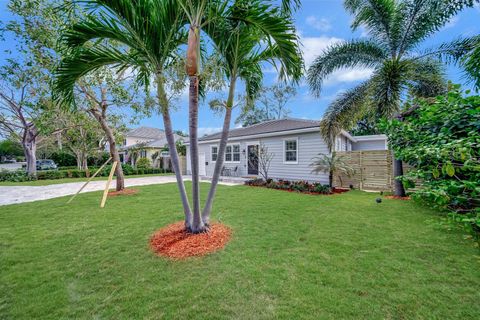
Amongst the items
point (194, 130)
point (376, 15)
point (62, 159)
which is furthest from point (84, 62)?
point (62, 159)

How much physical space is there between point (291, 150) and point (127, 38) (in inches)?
366

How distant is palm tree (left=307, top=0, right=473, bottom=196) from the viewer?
7.43 m

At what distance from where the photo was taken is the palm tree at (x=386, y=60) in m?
7.43

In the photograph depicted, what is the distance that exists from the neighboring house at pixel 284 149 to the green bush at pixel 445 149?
25.8 feet

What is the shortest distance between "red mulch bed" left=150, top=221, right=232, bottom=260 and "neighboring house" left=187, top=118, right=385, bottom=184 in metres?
7.30

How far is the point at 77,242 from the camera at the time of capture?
Answer: 12.8 feet

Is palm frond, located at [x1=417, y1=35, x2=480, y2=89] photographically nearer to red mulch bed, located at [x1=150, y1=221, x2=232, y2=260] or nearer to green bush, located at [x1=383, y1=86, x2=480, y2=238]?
green bush, located at [x1=383, y1=86, x2=480, y2=238]

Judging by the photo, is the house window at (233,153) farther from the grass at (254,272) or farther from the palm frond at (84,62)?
the palm frond at (84,62)

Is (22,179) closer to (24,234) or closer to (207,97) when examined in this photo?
(24,234)

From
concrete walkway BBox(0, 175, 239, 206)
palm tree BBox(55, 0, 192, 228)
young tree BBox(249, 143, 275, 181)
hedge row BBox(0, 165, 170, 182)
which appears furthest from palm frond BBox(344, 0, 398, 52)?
hedge row BBox(0, 165, 170, 182)

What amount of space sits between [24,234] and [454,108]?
23.4 feet

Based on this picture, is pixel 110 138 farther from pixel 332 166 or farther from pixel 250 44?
pixel 332 166

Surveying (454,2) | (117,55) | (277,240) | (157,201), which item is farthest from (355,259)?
(454,2)

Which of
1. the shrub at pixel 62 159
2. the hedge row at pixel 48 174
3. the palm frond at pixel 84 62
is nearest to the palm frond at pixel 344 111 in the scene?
the palm frond at pixel 84 62
